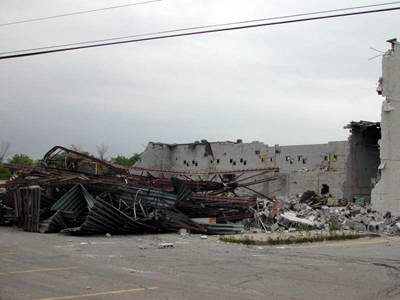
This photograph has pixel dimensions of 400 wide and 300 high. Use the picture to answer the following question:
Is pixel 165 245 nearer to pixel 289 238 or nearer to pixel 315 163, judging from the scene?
pixel 289 238

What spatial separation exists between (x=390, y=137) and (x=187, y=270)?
2291 centimetres

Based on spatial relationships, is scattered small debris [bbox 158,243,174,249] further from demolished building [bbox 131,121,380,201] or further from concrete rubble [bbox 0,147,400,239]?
demolished building [bbox 131,121,380,201]

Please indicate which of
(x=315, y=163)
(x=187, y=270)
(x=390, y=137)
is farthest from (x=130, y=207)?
(x=315, y=163)

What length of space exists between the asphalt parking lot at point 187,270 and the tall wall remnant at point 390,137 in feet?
44.3

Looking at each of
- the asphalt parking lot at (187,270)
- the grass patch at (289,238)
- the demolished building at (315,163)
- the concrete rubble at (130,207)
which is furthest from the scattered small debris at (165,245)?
the demolished building at (315,163)

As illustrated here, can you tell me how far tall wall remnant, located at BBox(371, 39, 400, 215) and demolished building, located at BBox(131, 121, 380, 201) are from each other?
4.25 metres

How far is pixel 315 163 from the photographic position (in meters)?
39.6

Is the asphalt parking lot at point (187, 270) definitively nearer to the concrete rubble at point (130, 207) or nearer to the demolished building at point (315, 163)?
the concrete rubble at point (130, 207)

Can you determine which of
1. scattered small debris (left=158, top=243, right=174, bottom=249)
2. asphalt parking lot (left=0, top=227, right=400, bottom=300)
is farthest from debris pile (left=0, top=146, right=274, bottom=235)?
scattered small debris (left=158, top=243, right=174, bottom=249)

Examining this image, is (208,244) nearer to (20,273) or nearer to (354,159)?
(20,273)

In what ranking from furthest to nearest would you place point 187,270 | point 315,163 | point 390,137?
point 315,163
point 390,137
point 187,270

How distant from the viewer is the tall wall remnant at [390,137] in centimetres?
3108

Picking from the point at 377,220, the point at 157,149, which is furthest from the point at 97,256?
the point at 157,149

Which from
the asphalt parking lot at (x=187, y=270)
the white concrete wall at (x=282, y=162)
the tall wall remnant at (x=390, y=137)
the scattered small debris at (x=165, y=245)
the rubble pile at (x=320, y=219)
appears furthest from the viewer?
the white concrete wall at (x=282, y=162)
